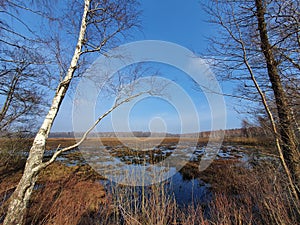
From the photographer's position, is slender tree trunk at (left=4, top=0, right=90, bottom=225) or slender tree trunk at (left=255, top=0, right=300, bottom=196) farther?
slender tree trunk at (left=255, top=0, right=300, bottom=196)

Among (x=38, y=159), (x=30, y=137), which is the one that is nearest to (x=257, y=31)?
(x=38, y=159)

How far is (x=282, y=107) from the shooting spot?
335cm

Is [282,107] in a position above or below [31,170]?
above

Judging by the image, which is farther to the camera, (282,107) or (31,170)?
(282,107)

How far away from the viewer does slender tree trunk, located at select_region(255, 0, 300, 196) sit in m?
3.22

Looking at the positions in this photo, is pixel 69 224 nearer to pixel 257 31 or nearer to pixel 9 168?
pixel 257 31

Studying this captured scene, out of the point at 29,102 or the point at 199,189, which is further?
the point at 199,189

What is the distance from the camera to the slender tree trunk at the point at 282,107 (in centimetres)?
322

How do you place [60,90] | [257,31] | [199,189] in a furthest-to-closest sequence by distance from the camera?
[199,189] < [257,31] < [60,90]

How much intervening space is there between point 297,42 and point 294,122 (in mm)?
1848

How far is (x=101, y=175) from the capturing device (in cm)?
1123

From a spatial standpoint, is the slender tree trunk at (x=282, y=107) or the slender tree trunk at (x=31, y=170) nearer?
the slender tree trunk at (x=31, y=170)

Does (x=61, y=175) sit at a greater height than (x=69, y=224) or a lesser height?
lesser

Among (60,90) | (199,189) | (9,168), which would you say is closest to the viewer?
(60,90)
